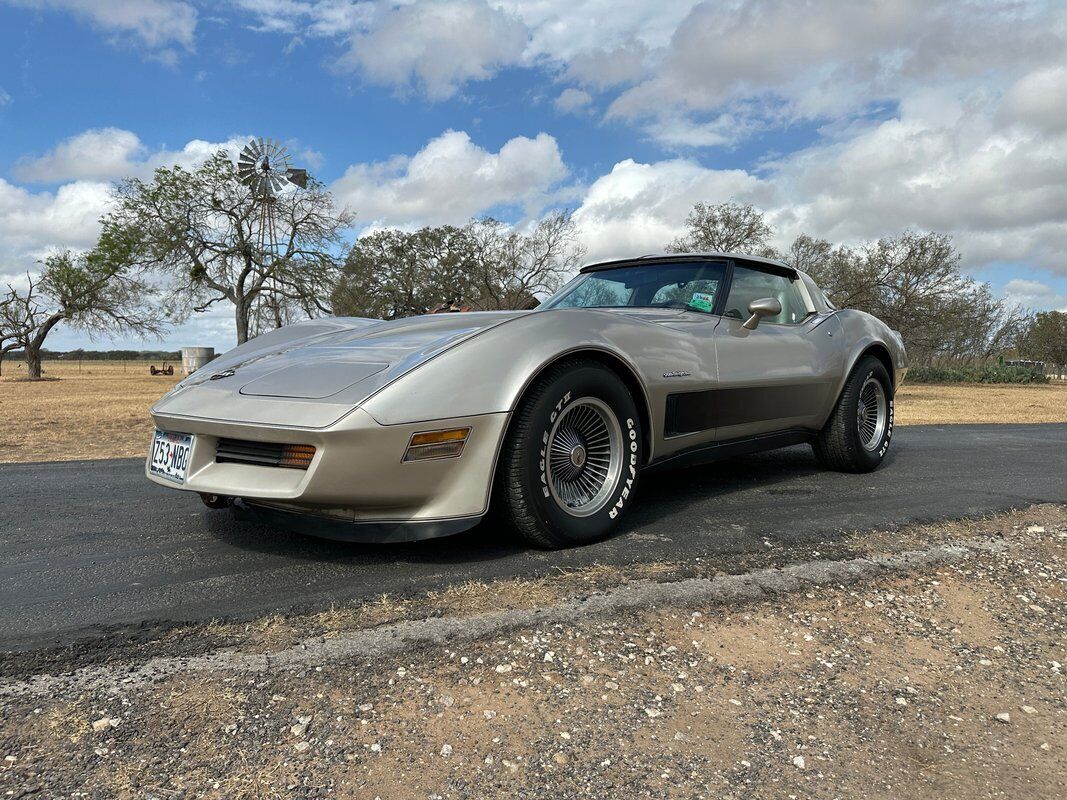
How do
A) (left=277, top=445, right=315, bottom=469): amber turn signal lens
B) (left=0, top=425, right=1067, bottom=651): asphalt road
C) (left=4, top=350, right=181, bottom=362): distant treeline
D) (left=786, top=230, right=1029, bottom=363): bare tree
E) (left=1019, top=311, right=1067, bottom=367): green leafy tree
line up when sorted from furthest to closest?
1. (left=4, top=350, right=181, bottom=362): distant treeline
2. (left=1019, top=311, right=1067, bottom=367): green leafy tree
3. (left=786, top=230, right=1029, bottom=363): bare tree
4. (left=277, top=445, right=315, bottom=469): amber turn signal lens
5. (left=0, top=425, right=1067, bottom=651): asphalt road

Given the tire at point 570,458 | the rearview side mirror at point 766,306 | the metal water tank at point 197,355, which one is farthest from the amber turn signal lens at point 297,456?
the metal water tank at point 197,355

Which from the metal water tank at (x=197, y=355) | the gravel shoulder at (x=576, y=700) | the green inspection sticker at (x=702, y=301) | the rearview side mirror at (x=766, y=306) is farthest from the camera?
the metal water tank at (x=197, y=355)

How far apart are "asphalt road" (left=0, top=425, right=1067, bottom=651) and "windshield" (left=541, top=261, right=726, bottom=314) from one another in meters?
1.10

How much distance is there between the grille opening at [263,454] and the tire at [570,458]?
721mm

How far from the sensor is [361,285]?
35375 mm

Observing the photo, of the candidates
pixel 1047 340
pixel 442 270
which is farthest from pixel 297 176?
pixel 1047 340

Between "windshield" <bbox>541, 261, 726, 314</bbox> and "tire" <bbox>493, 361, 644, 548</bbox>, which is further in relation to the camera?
"windshield" <bbox>541, 261, 726, 314</bbox>

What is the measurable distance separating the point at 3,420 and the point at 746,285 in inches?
425

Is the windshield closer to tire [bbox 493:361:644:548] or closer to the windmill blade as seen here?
tire [bbox 493:361:644:548]

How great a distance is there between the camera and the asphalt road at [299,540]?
2316 mm

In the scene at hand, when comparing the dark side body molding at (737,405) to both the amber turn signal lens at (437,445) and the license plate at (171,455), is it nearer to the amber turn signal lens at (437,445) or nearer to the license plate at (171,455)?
the amber turn signal lens at (437,445)

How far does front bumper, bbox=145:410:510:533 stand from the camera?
239cm

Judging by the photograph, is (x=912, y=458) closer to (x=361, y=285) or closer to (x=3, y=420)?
(x=3, y=420)

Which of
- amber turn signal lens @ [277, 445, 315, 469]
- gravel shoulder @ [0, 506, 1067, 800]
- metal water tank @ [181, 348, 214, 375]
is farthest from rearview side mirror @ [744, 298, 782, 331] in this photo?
metal water tank @ [181, 348, 214, 375]
